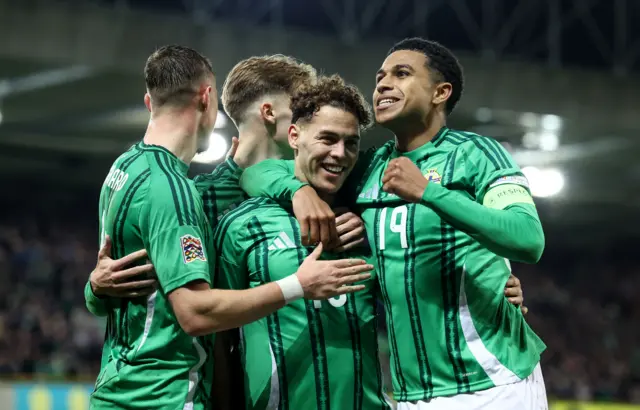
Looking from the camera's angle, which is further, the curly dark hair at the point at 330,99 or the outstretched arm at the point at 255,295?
the curly dark hair at the point at 330,99

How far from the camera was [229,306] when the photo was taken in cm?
372

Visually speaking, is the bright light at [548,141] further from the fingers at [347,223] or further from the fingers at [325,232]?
the fingers at [325,232]

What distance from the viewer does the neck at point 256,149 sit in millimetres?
4867

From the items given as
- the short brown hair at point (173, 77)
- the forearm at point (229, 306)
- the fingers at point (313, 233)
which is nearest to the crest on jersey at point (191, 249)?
the forearm at point (229, 306)

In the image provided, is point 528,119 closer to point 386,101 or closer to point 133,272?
point 386,101

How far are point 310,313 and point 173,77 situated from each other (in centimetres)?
110

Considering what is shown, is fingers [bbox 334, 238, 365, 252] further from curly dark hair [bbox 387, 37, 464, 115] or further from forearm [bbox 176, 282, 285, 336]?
curly dark hair [bbox 387, 37, 464, 115]

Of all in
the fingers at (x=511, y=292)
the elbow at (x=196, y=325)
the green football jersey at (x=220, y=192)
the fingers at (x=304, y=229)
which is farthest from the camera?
the green football jersey at (x=220, y=192)

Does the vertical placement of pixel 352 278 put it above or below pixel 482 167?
below

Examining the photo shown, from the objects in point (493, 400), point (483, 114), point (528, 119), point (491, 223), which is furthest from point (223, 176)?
point (528, 119)

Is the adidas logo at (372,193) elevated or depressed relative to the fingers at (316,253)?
elevated

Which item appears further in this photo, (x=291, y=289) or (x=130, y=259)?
(x=130, y=259)

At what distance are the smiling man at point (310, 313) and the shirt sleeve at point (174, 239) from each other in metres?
0.43

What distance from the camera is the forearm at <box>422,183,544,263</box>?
3760 millimetres
